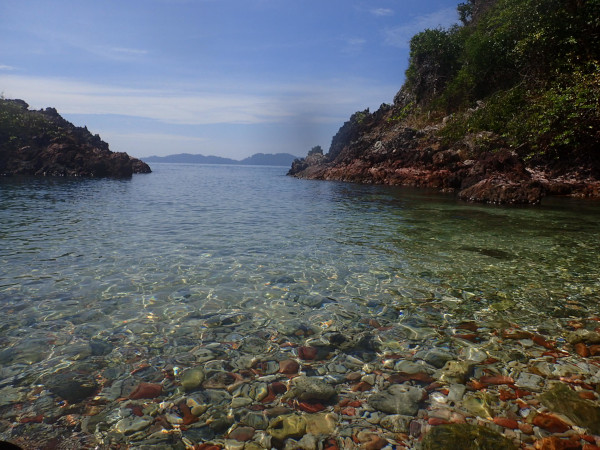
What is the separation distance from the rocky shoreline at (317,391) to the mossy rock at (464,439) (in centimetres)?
1

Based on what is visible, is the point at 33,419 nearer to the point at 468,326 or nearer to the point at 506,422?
the point at 506,422

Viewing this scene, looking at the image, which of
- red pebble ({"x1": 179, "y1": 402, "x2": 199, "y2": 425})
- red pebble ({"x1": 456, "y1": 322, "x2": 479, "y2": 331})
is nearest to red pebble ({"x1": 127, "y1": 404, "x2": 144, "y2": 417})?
red pebble ({"x1": 179, "y1": 402, "x2": 199, "y2": 425})

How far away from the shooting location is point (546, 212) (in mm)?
Answer: 19906

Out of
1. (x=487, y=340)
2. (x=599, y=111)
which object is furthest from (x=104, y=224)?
(x=599, y=111)

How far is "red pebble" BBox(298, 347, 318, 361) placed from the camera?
202 inches

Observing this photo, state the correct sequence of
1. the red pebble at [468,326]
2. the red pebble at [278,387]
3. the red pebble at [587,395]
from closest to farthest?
1. the red pebble at [587,395]
2. the red pebble at [278,387]
3. the red pebble at [468,326]

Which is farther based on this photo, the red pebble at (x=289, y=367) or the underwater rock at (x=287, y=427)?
the red pebble at (x=289, y=367)

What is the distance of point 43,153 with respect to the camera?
185 feet

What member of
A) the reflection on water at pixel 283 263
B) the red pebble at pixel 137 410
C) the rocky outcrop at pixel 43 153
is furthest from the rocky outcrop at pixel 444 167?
the rocky outcrop at pixel 43 153

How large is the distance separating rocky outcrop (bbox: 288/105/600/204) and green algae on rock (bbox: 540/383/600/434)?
78.7 ft

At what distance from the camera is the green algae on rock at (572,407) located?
3648mm

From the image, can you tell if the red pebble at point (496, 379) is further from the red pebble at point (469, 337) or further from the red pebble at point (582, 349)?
the red pebble at point (582, 349)

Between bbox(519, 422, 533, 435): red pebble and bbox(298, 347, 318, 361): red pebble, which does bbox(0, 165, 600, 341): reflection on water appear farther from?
bbox(519, 422, 533, 435): red pebble

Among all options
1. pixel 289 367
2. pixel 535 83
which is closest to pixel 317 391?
pixel 289 367
